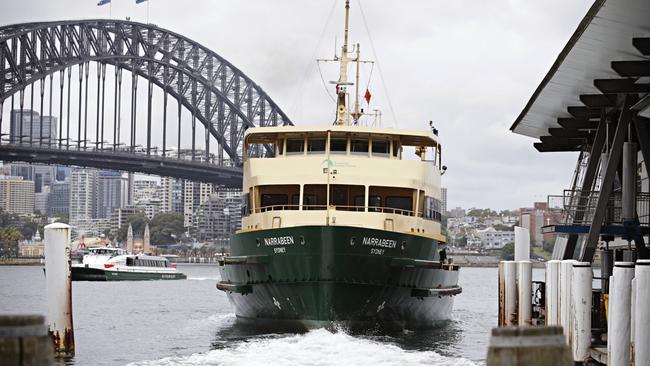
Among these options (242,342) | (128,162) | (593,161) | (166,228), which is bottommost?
(242,342)

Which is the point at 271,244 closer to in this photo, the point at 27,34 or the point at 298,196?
the point at 298,196

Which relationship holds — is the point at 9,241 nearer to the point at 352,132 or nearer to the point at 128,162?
the point at 128,162

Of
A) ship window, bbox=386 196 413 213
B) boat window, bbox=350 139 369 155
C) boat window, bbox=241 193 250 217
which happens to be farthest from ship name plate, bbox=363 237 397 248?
boat window, bbox=241 193 250 217

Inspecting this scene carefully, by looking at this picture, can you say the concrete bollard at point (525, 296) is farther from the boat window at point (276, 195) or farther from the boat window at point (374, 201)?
the boat window at point (276, 195)

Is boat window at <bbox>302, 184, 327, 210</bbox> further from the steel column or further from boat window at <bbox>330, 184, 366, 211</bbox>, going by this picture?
the steel column

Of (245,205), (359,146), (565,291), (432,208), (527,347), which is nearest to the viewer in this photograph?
(527,347)

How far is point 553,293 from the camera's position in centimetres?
1902

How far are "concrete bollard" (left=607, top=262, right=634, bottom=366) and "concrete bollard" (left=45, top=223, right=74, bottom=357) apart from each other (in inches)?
383

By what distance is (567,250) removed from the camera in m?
26.6

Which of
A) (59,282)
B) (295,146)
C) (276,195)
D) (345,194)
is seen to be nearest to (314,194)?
(345,194)

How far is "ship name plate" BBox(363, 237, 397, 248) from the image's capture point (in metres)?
25.2

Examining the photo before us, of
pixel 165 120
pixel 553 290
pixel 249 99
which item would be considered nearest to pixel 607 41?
pixel 553 290

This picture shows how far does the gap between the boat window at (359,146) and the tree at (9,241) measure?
136 meters

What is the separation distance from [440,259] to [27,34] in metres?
86.2
